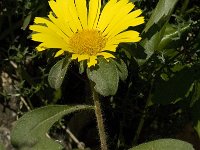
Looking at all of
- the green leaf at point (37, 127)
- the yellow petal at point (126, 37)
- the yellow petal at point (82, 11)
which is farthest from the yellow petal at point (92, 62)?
the yellow petal at point (82, 11)

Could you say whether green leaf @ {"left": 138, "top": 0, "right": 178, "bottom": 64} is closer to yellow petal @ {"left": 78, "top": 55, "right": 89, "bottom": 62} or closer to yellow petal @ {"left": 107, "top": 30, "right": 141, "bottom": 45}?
yellow petal @ {"left": 107, "top": 30, "right": 141, "bottom": 45}

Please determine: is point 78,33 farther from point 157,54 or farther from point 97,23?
point 157,54

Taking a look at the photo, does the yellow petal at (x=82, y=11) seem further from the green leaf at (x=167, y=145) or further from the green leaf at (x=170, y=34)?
the green leaf at (x=167, y=145)

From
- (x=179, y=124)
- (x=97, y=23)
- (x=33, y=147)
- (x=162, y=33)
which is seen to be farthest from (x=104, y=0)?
(x=179, y=124)

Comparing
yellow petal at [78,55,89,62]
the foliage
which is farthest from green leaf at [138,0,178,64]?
yellow petal at [78,55,89,62]

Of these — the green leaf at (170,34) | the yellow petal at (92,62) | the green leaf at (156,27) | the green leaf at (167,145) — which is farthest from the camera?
the green leaf at (170,34)
